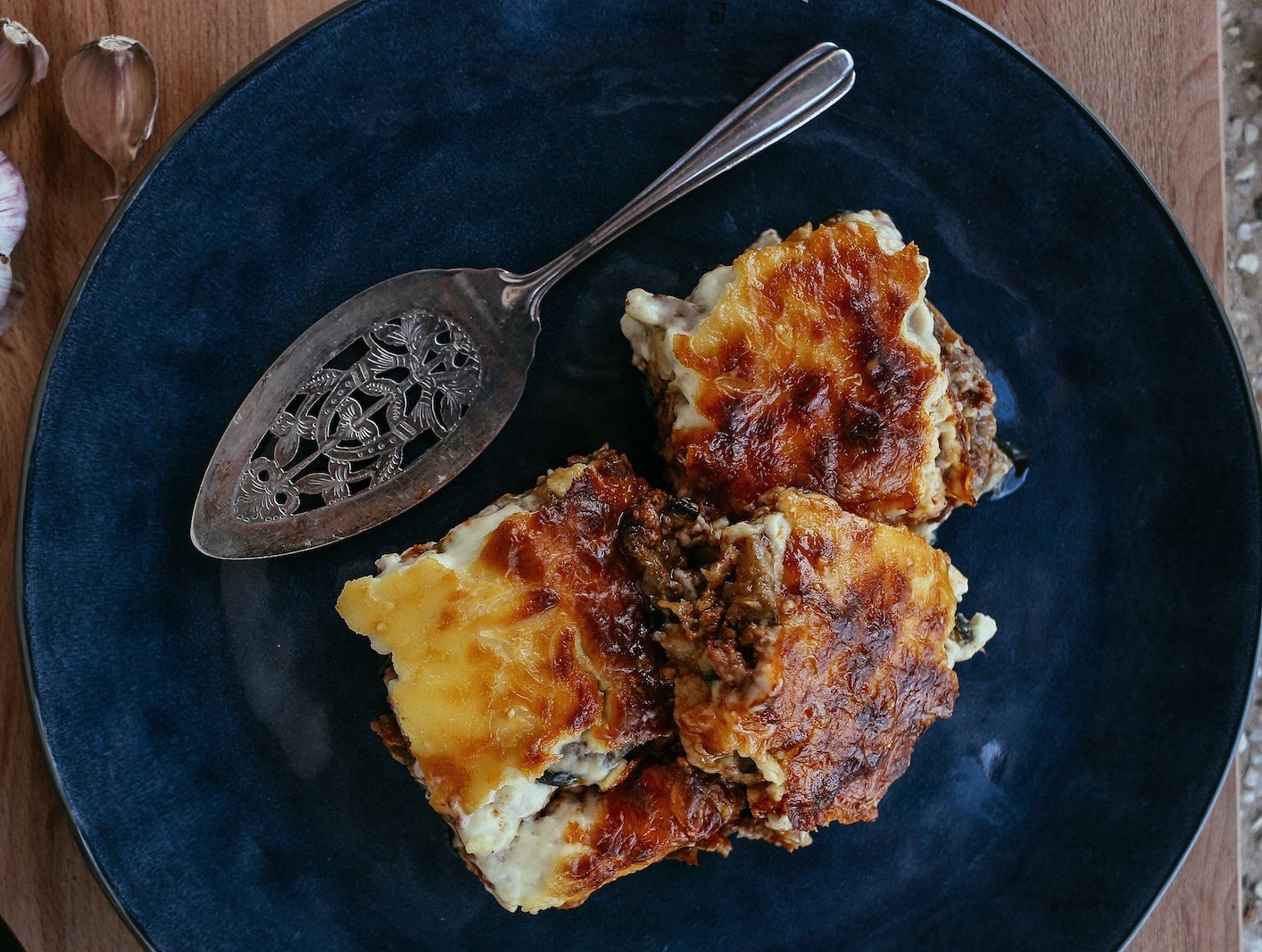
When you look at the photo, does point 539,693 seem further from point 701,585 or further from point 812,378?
point 812,378

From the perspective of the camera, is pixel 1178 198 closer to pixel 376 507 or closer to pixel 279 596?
pixel 376 507

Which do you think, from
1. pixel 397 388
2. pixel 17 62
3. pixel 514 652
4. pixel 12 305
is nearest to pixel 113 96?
pixel 17 62

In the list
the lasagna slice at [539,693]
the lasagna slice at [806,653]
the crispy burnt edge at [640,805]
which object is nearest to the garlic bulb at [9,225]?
the lasagna slice at [539,693]

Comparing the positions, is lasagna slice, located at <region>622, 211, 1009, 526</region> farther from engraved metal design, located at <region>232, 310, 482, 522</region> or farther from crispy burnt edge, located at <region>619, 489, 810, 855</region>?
engraved metal design, located at <region>232, 310, 482, 522</region>

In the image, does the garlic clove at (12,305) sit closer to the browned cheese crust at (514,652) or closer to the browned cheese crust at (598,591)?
the browned cheese crust at (514,652)

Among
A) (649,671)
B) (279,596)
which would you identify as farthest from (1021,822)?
(279,596)

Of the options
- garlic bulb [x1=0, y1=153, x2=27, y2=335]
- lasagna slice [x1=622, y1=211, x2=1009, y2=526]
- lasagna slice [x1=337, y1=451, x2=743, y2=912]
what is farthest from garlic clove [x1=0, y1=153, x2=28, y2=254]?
lasagna slice [x1=622, y1=211, x2=1009, y2=526]
